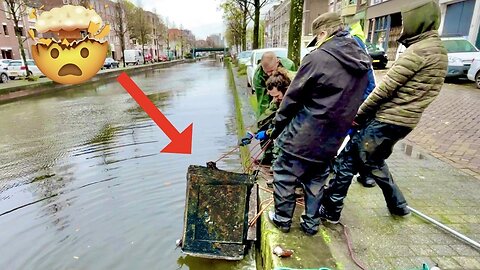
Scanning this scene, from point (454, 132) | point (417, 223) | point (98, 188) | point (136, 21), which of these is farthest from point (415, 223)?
point (136, 21)

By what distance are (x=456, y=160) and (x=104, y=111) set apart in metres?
10.1

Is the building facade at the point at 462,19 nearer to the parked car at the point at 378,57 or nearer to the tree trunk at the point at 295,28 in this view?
the parked car at the point at 378,57

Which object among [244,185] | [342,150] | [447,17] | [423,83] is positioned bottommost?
[244,185]

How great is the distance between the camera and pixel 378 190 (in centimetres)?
357

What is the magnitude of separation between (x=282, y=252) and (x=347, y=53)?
4.95 feet

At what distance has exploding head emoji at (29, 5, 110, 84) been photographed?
0.92 metres

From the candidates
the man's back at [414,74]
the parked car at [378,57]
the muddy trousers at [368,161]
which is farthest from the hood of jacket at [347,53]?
the parked car at [378,57]

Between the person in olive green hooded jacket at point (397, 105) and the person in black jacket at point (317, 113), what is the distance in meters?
0.30

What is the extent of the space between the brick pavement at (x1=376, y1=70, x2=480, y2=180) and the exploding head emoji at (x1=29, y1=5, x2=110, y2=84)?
4.53 m

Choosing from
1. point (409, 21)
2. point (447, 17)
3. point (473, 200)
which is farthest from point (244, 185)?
point (447, 17)

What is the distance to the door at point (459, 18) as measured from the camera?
50.8ft

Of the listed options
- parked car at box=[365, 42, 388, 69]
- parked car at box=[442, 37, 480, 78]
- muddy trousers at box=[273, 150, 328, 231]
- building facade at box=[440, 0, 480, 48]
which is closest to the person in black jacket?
muddy trousers at box=[273, 150, 328, 231]

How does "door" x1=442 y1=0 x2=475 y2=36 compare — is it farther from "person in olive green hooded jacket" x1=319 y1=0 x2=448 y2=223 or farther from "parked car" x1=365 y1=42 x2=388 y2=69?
"person in olive green hooded jacket" x1=319 y1=0 x2=448 y2=223

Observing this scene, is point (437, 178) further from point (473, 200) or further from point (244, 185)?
point (244, 185)
